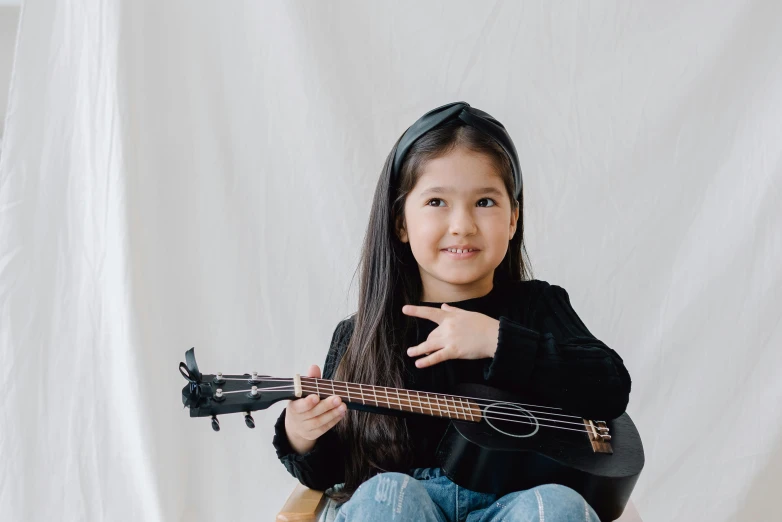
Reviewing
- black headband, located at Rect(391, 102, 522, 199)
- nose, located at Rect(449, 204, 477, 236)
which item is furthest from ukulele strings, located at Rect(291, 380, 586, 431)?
black headband, located at Rect(391, 102, 522, 199)

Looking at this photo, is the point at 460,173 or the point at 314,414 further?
the point at 460,173

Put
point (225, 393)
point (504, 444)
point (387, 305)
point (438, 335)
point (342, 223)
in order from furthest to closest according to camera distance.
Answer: point (342, 223) → point (387, 305) → point (438, 335) → point (504, 444) → point (225, 393)

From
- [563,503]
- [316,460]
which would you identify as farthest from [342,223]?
[563,503]

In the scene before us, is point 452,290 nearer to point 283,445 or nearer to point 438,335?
point 438,335

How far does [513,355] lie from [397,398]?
179mm

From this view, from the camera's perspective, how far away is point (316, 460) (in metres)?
1.34

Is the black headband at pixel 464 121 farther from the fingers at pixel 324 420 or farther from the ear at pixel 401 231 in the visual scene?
the fingers at pixel 324 420

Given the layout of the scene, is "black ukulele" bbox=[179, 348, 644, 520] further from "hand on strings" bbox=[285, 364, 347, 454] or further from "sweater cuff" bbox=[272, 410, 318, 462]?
"sweater cuff" bbox=[272, 410, 318, 462]

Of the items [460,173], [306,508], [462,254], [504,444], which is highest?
[460,173]

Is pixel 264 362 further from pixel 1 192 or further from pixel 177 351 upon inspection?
pixel 1 192

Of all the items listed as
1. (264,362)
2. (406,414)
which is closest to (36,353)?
(264,362)

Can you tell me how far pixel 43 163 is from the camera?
1691mm

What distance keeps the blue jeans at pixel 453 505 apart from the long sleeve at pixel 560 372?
16 cm

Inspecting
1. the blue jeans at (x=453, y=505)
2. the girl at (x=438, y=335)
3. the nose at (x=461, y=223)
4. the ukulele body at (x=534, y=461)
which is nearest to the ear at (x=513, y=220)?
the girl at (x=438, y=335)
